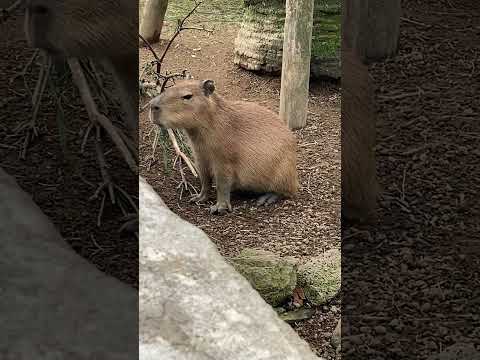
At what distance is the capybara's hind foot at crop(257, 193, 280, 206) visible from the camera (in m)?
0.99

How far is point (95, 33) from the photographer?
1.01 metres

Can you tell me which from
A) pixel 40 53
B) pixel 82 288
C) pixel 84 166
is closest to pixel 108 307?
pixel 82 288

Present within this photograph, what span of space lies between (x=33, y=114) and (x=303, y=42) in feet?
1.17

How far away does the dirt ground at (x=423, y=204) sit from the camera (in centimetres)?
158

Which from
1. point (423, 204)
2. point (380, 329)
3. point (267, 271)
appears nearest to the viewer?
point (267, 271)

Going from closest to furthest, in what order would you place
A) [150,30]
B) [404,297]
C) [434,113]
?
[150,30]
[404,297]
[434,113]

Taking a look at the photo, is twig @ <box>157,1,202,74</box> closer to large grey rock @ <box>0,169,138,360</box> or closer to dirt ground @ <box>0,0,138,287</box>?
dirt ground @ <box>0,0,138,287</box>

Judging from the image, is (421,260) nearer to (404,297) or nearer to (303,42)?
(404,297)

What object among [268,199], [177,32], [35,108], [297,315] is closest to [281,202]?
[268,199]

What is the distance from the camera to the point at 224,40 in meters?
1.05

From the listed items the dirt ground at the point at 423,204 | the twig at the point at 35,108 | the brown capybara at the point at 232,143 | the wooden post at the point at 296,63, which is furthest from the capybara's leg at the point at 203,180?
the dirt ground at the point at 423,204

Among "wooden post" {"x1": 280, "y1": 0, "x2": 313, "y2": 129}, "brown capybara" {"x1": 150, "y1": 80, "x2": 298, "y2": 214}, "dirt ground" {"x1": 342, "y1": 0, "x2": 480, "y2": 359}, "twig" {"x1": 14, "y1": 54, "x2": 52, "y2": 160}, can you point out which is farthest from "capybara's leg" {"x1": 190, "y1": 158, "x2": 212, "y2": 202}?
"dirt ground" {"x1": 342, "y1": 0, "x2": 480, "y2": 359}

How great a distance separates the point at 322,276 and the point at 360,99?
39 centimetres

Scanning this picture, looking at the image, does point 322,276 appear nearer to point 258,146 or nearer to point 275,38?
point 258,146
